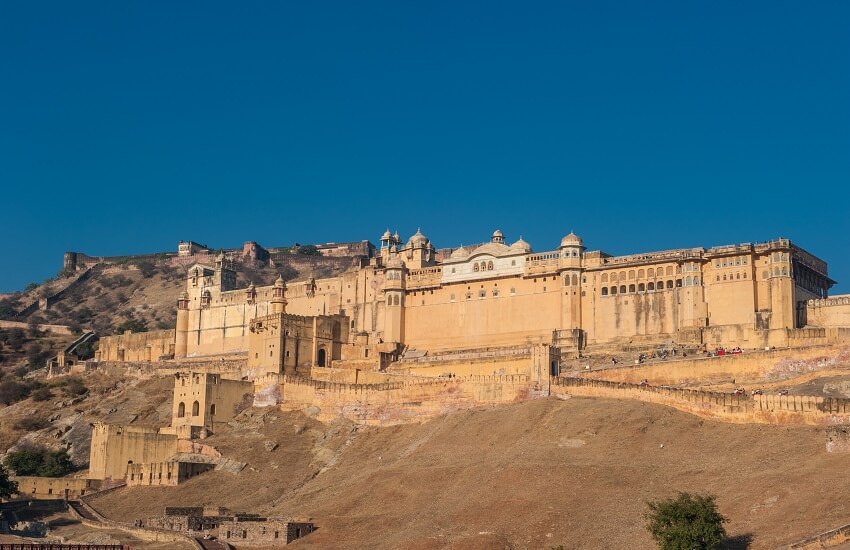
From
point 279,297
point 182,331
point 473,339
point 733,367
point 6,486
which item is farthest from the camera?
point 182,331

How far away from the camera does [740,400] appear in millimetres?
58781

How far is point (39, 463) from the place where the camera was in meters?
76.4

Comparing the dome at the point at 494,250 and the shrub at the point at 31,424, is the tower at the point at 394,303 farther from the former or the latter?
the shrub at the point at 31,424

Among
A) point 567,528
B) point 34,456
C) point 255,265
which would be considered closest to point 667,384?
point 567,528

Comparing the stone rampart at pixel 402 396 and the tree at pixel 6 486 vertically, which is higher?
the stone rampart at pixel 402 396

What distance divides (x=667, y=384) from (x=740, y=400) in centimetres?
1073

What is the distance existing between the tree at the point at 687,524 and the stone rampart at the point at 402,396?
22097mm

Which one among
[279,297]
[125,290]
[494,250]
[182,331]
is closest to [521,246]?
[494,250]

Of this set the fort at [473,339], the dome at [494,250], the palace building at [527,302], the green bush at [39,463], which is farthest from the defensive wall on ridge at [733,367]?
the green bush at [39,463]

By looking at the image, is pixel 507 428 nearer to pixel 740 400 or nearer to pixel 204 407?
pixel 740 400

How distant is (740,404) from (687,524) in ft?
52.2

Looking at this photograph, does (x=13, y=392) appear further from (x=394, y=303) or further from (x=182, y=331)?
(x=394, y=303)

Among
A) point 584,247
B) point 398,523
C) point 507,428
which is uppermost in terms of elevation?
point 584,247

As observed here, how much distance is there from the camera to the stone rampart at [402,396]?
68.4 meters
